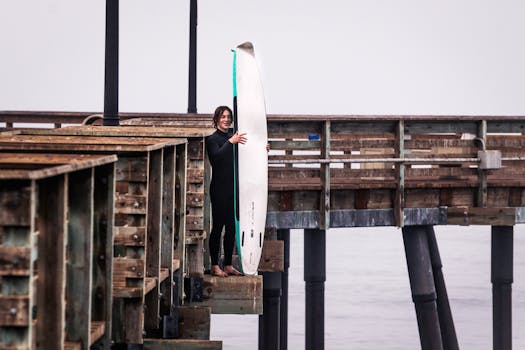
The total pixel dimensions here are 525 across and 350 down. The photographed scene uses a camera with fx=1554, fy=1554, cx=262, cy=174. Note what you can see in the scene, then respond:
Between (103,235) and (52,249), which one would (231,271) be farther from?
(52,249)

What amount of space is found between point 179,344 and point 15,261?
3.59 m

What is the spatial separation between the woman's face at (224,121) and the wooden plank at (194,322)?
6.52ft

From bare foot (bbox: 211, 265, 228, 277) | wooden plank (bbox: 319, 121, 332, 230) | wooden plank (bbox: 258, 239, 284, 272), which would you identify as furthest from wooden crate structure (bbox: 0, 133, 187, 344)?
wooden plank (bbox: 319, 121, 332, 230)

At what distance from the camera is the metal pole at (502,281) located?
74.9 ft

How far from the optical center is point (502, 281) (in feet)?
76.1

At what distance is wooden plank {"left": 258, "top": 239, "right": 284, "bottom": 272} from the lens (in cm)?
1480

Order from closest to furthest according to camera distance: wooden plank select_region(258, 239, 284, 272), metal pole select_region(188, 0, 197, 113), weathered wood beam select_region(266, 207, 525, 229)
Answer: wooden plank select_region(258, 239, 284, 272), weathered wood beam select_region(266, 207, 525, 229), metal pole select_region(188, 0, 197, 113)

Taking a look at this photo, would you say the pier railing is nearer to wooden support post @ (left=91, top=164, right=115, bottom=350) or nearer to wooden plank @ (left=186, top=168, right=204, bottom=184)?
wooden plank @ (left=186, top=168, right=204, bottom=184)

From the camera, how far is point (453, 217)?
19.2 m

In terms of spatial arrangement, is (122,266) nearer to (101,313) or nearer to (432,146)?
(101,313)

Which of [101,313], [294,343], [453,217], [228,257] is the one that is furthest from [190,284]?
[294,343]

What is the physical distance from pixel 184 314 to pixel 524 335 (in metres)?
50.2

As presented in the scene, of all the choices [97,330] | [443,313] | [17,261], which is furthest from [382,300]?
[17,261]

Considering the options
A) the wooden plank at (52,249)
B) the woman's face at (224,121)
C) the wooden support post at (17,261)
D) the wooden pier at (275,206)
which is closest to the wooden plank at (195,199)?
the wooden pier at (275,206)
